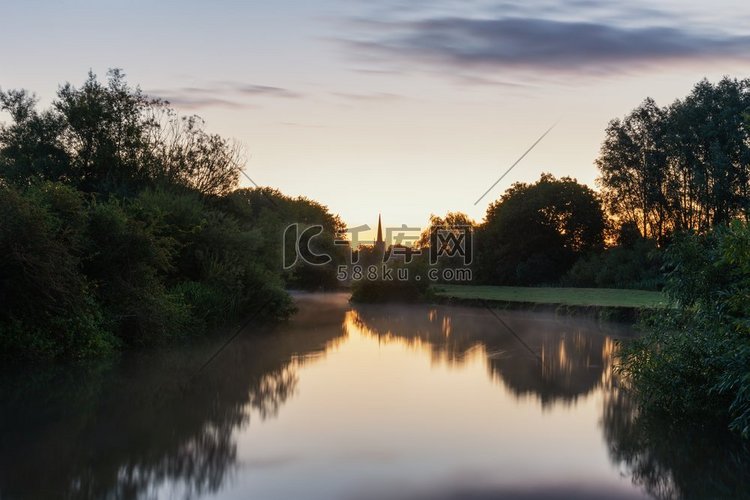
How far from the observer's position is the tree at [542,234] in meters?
54.5

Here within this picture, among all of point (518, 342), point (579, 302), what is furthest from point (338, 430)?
point (579, 302)

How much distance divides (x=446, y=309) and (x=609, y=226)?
23.3 m

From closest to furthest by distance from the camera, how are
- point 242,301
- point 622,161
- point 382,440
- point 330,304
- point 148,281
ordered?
point 382,440 → point 148,281 → point 242,301 → point 330,304 → point 622,161

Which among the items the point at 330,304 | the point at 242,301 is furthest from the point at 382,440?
the point at 330,304

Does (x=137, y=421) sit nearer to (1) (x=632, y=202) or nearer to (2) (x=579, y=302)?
(2) (x=579, y=302)

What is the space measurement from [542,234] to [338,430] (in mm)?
47051

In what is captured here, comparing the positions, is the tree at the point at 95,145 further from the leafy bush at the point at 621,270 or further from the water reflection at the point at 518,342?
the leafy bush at the point at 621,270

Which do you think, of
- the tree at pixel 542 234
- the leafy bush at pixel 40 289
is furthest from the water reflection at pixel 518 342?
the tree at pixel 542 234

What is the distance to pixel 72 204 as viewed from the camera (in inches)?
670

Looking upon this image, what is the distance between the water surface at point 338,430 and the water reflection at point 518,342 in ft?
0.36

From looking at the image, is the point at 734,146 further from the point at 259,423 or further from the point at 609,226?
the point at 259,423

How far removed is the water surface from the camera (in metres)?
7.79

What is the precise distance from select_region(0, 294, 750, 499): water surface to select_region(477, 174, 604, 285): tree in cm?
3700

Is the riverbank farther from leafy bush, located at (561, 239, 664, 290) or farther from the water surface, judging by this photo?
the water surface
